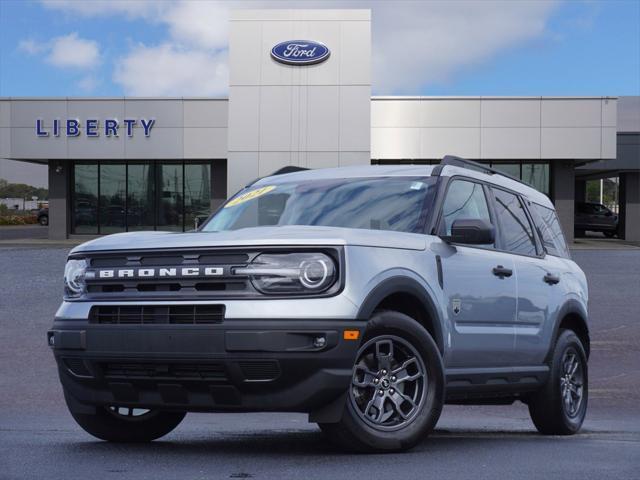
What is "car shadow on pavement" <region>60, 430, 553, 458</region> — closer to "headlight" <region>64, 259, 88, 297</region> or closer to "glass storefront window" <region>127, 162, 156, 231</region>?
"headlight" <region>64, 259, 88, 297</region>

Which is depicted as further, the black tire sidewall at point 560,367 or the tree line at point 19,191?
the tree line at point 19,191

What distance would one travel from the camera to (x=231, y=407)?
5566 mm

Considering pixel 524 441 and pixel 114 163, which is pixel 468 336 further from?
pixel 114 163

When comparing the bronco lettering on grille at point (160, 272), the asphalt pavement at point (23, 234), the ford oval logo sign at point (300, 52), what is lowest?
the asphalt pavement at point (23, 234)

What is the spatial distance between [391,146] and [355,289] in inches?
1552

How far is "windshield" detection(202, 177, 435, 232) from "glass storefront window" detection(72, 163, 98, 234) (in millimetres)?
42591

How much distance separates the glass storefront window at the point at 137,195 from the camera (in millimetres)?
48344

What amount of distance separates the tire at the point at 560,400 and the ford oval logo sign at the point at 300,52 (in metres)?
32.7

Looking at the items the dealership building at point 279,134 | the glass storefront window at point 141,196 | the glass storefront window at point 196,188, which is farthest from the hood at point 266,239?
the glass storefront window at point 141,196

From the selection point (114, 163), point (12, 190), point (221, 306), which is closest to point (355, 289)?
point (221, 306)

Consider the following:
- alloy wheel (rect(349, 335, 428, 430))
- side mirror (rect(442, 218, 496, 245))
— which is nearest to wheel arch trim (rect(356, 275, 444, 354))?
alloy wheel (rect(349, 335, 428, 430))

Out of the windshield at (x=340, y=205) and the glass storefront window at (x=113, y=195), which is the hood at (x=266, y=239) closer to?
the windshield at (x=340, y=205)

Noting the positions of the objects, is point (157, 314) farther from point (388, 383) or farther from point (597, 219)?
point (597, 219)

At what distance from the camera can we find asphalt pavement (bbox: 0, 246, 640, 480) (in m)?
5.36
